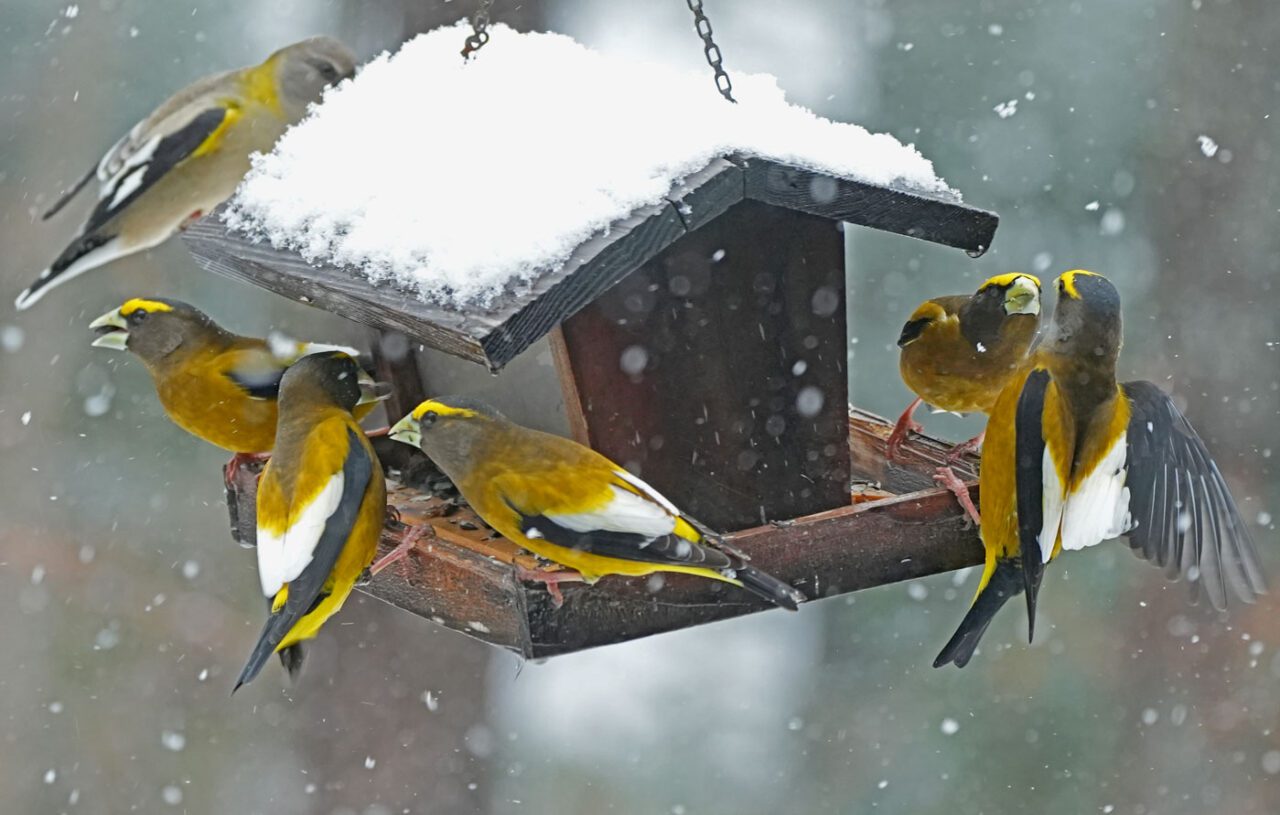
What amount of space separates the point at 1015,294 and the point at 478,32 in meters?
1.53

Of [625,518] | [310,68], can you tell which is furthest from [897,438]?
[310,68]

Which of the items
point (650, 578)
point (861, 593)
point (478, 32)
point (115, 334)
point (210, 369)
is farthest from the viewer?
point (861, 593)

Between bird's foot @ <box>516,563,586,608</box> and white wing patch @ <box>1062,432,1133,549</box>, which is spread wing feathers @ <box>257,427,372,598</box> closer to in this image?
bird's foot @ <box>516,563,586,608</box>

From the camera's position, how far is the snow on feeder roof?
311 cm

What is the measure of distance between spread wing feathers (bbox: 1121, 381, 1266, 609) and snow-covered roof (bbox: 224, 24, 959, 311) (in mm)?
815

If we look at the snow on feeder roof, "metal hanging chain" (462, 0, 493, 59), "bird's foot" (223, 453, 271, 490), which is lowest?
"bird's foot" (223, 453, 271, 490)

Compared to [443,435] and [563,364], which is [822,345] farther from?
[443,435]

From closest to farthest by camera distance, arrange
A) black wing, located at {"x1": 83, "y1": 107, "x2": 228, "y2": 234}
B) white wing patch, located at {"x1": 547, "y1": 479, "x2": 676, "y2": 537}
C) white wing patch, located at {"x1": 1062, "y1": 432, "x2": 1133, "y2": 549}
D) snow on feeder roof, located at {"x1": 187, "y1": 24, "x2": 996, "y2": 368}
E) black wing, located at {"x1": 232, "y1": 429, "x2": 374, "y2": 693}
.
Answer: snow on feeder roof, located at {"x1": 187, "y1": 24, "x2": 996, "y2": 368} → white wing patch, located at {"x1": 547, "y1": 479, "x2": 676, "y2": 537} → black wing, located at {"x1": 232, "y1": 429, "x2": 374, "y2": 693} → white wing patch, located at {"x1": 1062, "y1": 432, "x2": 1133, "y2": 549} → black wing, located at {"x1": 83, "y1": 107, "x2": 228, "y2": 234}

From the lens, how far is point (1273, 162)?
317 inches

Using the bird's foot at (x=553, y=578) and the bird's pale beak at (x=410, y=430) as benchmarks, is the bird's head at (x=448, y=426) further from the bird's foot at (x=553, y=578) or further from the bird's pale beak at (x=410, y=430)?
the bird's foot at (x=553, y=578)

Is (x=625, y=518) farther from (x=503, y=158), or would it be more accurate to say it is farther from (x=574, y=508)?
(x=503, y=158)

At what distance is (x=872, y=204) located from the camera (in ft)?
11.3

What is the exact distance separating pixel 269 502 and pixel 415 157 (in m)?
0.92

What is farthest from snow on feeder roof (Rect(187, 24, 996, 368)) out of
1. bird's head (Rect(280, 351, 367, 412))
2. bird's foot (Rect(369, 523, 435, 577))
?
bird's foot (Rect(369, 523, 435, 577))
